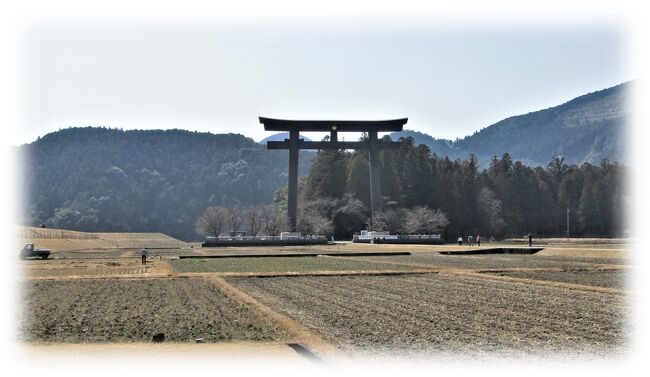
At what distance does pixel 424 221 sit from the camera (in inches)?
4213

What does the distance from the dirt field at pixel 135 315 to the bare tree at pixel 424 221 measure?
250 ft

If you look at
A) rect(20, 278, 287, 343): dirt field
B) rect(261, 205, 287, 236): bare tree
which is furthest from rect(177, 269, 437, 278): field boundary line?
rect(261, 205, 287, 236): bare tree

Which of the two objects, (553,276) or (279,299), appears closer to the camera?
(279,299)

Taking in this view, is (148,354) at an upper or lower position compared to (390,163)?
lower

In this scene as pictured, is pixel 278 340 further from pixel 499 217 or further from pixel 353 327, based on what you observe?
pixel 499 217

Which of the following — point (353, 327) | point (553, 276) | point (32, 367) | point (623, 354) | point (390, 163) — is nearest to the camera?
point (32, 367)

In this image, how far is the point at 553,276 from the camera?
3306cm

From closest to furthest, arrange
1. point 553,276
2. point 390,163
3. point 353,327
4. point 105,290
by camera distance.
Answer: point 353,327, point 105,290, point 553,276, point 390,163

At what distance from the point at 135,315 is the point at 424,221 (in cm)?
8883

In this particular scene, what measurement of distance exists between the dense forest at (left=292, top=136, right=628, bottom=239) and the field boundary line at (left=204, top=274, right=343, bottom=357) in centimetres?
8074

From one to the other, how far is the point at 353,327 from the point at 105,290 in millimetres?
13852

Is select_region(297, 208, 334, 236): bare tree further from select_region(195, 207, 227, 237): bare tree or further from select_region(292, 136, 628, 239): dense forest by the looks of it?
select_region(195, 207, 227, 237): bare tree

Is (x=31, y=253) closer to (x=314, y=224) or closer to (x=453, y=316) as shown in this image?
(x=453, y=316)

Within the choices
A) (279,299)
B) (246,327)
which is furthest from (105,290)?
(246,327)
